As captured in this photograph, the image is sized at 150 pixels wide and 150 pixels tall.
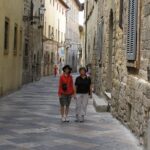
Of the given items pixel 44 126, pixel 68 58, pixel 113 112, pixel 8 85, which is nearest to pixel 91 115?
pixel 113 112

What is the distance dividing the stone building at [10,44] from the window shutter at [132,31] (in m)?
9.76

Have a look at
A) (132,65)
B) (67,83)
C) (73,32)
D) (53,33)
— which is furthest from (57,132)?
(73,32)

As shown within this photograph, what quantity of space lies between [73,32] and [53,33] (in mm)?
24400

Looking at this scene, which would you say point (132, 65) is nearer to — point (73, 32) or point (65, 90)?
point (65, 90)

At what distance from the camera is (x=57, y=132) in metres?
10.7

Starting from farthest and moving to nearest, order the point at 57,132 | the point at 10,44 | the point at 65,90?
the point at 10,44, the point at 65,90, the point at 57,132

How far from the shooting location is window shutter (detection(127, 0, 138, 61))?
10094 mm

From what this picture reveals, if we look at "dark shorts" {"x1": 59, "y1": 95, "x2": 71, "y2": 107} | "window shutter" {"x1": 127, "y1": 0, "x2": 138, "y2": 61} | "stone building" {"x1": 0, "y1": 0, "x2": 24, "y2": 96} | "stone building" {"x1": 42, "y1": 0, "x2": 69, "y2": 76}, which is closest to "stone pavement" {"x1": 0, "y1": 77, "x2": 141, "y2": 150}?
"dark shorts" {"x1": 59, "y1": 95, "x2": 71, "y2": 107}

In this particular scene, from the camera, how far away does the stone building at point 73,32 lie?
2857 inches

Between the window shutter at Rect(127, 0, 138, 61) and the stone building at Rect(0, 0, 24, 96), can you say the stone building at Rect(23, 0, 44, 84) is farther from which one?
the window shutter at Rect(127, 0, 138, 61)

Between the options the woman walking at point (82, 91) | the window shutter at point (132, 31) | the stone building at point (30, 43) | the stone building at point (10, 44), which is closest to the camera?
the window shutter at point (132, 31)

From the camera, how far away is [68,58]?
235 ft

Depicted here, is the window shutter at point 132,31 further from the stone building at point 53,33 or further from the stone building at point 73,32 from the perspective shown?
the stone building at point 73,32

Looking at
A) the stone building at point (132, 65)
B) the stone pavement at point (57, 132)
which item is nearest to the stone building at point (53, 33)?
the stone pavement at point (57, 132)
